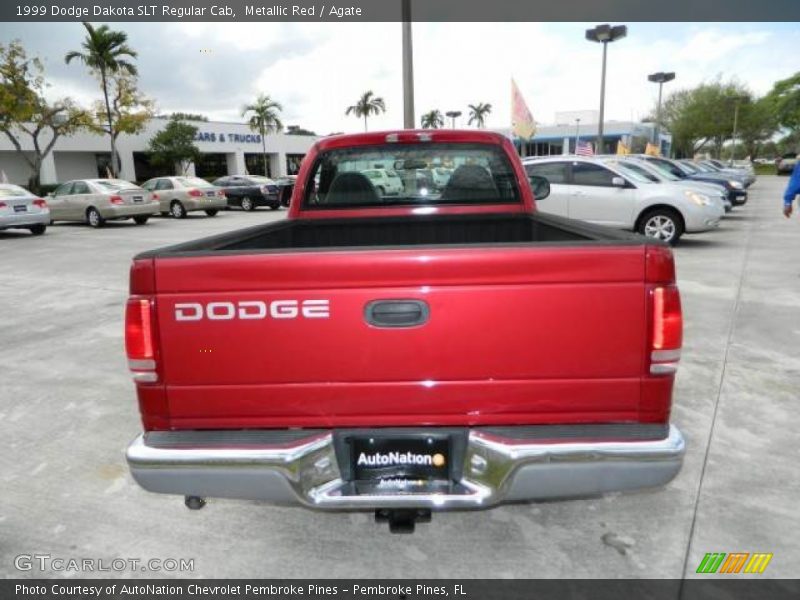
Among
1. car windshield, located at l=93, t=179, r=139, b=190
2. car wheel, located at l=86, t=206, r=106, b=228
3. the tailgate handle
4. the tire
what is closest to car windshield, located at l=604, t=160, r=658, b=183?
the tire

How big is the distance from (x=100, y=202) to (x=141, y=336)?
705 inches

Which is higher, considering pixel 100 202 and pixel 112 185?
pixel 112 185

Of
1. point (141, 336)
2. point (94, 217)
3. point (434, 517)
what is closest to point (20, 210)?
point (94, 217)

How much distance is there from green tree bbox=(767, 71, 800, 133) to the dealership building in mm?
45816

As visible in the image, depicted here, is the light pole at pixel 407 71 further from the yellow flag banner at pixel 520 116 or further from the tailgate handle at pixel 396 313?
the tailgate handle at pixel 396 313

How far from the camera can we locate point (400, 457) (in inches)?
88.7

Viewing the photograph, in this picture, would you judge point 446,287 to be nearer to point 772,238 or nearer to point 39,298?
point 39,298

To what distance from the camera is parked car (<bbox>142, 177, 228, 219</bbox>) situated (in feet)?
68.5

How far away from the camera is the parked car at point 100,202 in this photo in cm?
1786

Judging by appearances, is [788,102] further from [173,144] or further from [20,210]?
[20,210]

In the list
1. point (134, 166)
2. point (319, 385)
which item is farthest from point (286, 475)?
point (134, 166)

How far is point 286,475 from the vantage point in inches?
85.9

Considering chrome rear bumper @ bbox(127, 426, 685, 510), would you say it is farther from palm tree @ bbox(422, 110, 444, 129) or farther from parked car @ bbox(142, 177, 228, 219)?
palm tree @ bbox(422, 110, 444, 129)

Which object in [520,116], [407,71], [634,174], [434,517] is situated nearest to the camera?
[434,517]
